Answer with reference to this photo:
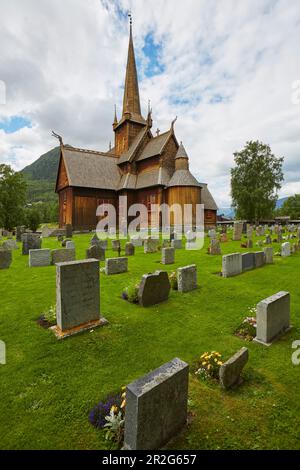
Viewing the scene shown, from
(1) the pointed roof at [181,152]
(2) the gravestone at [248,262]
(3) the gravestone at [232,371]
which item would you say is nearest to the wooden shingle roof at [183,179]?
(1) the pointed roof at [181,152]

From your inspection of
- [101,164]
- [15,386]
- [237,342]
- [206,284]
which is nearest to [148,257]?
[206,284]

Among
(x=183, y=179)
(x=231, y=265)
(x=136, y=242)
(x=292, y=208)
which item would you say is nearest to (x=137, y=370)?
(x=231, y=265)

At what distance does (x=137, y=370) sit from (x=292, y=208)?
92.1 meters

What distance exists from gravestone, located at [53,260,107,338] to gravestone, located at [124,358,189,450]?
2.76m

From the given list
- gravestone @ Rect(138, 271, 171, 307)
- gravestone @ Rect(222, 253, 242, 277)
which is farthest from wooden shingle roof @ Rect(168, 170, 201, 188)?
gravestone @ Rect(138, 271, 171, 307)

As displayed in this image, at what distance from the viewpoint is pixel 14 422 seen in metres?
2.88

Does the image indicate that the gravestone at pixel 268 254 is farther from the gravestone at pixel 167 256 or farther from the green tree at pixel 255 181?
the green tree at pixel 255 181

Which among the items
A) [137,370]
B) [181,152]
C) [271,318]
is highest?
[181,152]

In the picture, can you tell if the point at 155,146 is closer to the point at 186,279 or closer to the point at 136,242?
the point at 136,242

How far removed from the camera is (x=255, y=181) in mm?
37562

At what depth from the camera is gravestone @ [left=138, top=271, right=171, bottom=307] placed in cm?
636

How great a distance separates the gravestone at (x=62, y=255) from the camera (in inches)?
433

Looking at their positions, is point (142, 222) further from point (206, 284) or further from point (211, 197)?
point (206, 284)

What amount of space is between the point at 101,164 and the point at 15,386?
1336 inches
